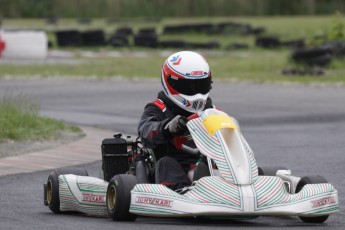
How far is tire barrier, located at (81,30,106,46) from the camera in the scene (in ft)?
121

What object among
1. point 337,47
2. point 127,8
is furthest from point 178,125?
point 127,8

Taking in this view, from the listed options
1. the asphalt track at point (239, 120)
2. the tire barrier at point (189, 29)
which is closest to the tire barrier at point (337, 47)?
the asphalt track at point (239, 120)

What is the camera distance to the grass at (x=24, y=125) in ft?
39.5

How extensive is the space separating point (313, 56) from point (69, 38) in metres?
13.8

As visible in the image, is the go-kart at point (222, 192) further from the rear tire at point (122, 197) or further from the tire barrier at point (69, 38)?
the tire barrier at point (69, 38)

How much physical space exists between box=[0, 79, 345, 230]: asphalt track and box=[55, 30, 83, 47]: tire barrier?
13.9 meters

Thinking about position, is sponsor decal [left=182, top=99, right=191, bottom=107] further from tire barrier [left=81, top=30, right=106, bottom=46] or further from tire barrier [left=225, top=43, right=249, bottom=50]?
tire barrier [left=81, top=30, right=106, bottom=46]

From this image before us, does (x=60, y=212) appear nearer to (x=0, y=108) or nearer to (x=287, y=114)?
(x=0, y=108)

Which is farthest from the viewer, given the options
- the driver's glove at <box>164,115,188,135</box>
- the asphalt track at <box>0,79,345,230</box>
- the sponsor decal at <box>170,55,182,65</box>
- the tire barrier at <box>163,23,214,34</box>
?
the tire barrier at <box>163,23,214,34</box>

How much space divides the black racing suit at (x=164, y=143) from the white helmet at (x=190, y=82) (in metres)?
0.10

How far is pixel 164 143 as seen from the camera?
732 centimetres

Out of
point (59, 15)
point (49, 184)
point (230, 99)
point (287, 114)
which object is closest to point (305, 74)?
point (230, 99)

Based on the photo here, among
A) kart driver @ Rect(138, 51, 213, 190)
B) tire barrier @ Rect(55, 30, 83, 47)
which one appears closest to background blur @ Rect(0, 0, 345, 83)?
tire barrier @ Rect(55, 30, 83, 47)

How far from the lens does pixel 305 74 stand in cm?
2419
